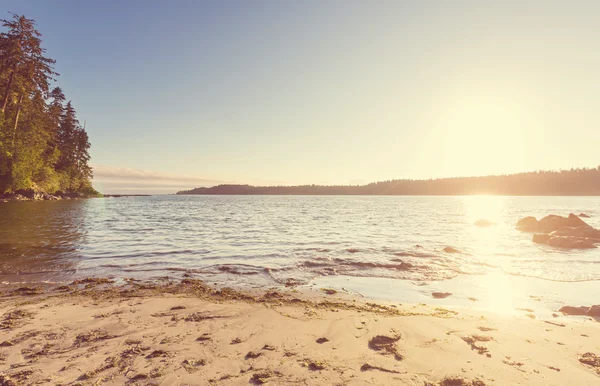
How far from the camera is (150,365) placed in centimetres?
421

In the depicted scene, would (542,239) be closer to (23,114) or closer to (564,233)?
(564,233)

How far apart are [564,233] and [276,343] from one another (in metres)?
24.2

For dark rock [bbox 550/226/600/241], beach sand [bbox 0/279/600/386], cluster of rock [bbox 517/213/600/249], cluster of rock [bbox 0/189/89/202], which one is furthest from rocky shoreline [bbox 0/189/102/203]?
dark rock [bbox 550/226/600/241]

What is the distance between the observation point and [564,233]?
20094 mm

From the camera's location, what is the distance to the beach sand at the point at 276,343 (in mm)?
4008

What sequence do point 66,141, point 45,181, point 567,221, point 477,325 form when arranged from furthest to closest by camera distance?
point 66,141 → point 45,181 → point 567,221 → point 477,325

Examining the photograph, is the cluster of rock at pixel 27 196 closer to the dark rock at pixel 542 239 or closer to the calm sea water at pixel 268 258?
the calm sea water at pixel 268 258

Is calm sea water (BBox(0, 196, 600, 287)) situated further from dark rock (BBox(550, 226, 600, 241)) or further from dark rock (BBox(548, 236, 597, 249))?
dark rock (BBox(550, 226, 600, 241))

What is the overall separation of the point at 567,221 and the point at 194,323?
29.0m

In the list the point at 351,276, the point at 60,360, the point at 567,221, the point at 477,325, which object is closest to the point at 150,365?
the point at 60,360

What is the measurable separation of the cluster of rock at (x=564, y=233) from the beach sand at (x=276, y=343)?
14424 millimetres

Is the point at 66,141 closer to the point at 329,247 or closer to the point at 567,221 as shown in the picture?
the point at 329,247

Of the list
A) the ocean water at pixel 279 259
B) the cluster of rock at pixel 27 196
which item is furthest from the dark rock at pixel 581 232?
the cluster of rock at pixel 27 196

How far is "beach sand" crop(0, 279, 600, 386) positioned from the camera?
4008 mm
